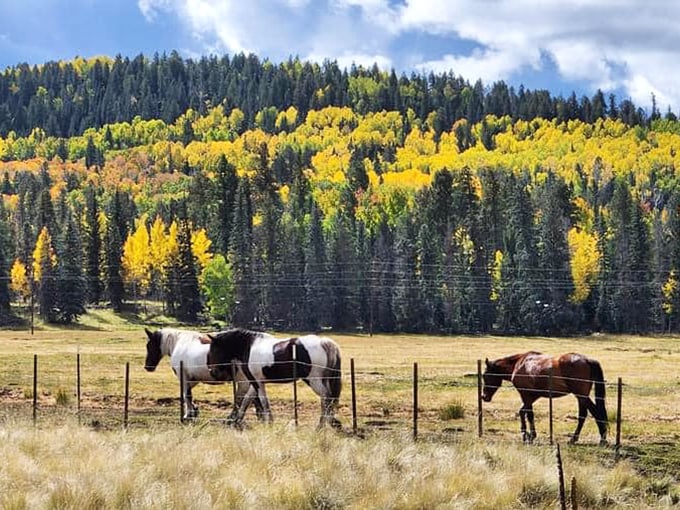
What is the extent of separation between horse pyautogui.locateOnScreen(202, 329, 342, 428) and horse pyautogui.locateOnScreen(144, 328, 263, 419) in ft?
1.32

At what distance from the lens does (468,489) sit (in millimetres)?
11562

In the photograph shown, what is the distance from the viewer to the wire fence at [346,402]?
1781 cm

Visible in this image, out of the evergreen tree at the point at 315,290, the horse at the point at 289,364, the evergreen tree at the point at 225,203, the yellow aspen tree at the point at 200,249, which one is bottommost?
the horse at the point at 289,364

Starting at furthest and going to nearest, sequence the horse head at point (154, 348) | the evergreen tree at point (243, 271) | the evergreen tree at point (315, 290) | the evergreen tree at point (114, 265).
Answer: the evergreen tree at point (114, 265)
the evergreen tree at point (315, 290)
the evergreen tree at point (243, 271)
the horse head at point (154, 348)

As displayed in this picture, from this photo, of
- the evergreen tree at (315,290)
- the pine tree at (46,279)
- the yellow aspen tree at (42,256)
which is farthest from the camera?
the evergreen tree at (315,290)

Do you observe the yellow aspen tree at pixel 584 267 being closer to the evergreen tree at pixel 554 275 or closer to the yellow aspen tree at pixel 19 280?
the evergreen tree at pixel 554 275

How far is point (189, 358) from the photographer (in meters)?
20.0

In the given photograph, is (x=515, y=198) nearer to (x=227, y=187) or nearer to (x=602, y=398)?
(x=227, y=187)

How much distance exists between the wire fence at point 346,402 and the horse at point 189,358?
723 mm

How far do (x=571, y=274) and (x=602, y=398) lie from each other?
8664cm

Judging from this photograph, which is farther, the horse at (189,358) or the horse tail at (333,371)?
the horse at (189,358)

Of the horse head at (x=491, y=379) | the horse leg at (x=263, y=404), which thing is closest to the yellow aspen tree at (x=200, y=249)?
the horse leg at (x=263, y=404)

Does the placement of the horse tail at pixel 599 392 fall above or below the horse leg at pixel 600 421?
above

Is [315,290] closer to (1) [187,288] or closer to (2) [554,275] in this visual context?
(1) [187,288]
